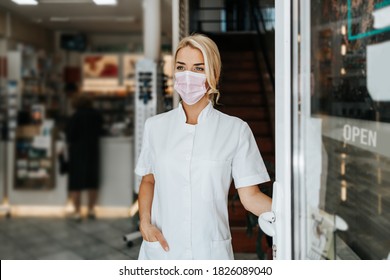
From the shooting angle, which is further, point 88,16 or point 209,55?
point 88,16

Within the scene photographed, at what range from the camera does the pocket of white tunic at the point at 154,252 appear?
1.71 meters

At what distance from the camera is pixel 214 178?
1629 millimetres

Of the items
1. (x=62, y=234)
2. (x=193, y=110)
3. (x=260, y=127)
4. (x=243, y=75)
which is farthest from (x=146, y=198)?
(x=62, y=234)

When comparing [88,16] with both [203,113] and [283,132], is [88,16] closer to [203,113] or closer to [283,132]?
[203,113]

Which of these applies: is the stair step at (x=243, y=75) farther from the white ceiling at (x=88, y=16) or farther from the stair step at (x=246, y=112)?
the white ceiling at (x=88, y=16)

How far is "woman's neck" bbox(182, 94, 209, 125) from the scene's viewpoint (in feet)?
5.52

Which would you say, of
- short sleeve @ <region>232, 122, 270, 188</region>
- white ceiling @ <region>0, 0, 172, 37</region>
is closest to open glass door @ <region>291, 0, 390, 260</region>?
short sleeve @ <region>232, 122, 270, 188</region>

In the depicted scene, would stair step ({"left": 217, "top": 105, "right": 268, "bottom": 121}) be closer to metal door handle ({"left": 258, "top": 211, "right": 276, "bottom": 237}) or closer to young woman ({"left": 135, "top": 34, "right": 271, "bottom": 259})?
young woman ({"left": 135, "top": 34, "right": 271, "bottom": 259})

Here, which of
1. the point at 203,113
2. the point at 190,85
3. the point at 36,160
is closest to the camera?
the point at 190,85

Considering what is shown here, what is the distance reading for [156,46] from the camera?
3898 millimetres

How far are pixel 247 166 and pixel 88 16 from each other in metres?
6.33

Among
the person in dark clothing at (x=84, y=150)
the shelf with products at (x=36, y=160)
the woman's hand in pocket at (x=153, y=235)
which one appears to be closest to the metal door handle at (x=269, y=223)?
the woman's hand in pocket at (x=153, y=235)
